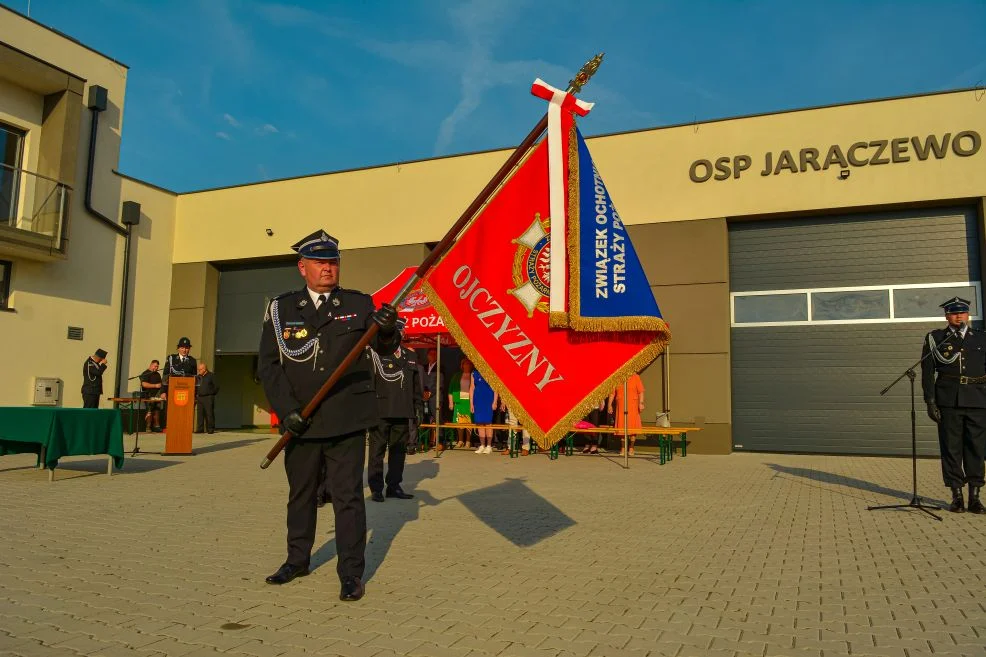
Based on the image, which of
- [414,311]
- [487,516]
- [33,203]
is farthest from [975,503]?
[33,203]

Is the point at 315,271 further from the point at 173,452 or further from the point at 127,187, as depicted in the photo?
the point at 127,187

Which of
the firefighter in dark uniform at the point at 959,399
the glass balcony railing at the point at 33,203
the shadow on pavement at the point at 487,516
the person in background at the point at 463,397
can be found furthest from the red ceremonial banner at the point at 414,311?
the firefighter in dark uniform at the point at 959,399

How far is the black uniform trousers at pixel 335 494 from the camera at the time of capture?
14.2ft

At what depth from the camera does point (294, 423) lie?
14.0 feet

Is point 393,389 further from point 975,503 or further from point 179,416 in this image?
point 179,416

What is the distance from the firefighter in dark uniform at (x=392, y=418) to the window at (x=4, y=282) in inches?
501

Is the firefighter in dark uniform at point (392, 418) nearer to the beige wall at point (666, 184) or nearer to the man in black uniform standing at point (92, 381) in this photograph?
the beige wall at point (666, 184)

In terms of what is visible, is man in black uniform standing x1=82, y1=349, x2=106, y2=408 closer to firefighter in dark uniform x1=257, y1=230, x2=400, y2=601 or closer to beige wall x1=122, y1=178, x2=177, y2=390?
beige wall x1=122, y1=178, x2=177, y2=390

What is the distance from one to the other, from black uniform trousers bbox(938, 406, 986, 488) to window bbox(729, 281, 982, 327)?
7.03 meters

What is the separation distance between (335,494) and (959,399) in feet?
22.4

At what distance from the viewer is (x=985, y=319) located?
13.5 meters

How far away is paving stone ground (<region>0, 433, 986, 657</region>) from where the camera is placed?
11.6 ft

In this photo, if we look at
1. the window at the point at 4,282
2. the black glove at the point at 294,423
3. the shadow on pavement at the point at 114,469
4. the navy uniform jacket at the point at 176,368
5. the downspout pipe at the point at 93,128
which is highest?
the downspout pipe at the point at 93,128

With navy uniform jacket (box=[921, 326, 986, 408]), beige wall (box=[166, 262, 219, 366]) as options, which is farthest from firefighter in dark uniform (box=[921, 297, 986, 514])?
beige wall (box=[166, 262, 219, 366])
